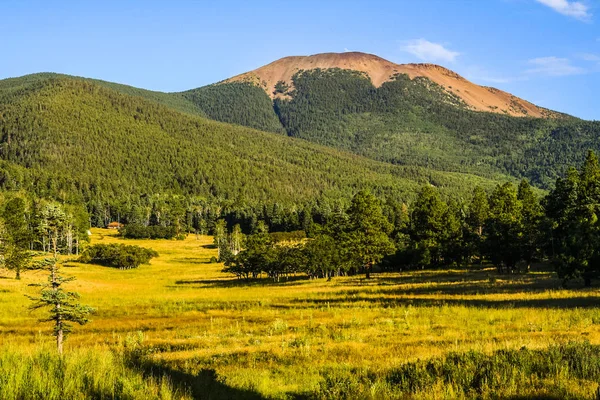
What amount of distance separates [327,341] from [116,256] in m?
96.8

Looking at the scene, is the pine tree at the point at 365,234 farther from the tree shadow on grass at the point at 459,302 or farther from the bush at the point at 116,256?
the bush at the point at 116,256

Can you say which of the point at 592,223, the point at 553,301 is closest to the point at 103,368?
the point at 553,301

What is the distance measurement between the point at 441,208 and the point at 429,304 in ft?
147

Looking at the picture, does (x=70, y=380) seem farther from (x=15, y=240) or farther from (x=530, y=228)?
(x=15, y=240)

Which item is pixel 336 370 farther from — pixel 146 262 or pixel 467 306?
pixel 146 262

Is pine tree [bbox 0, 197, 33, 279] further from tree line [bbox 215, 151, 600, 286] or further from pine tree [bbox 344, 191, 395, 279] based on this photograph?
pine tree [bbox 344, 191, 395, 279]

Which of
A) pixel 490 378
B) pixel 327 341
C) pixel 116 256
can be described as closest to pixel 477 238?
pixel 327 341

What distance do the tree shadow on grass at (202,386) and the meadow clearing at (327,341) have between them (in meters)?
0.06

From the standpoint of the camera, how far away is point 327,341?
2178cm

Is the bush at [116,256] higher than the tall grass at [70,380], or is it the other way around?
the tall grass at [70,380]

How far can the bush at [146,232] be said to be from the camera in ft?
550

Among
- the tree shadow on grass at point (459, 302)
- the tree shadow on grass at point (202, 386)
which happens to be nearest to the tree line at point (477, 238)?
the tree shadow on grass at point (459, 302)

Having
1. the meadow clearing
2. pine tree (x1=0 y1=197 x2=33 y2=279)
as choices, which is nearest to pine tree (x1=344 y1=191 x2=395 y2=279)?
the meadow clearing

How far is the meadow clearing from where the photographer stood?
10125 mm
